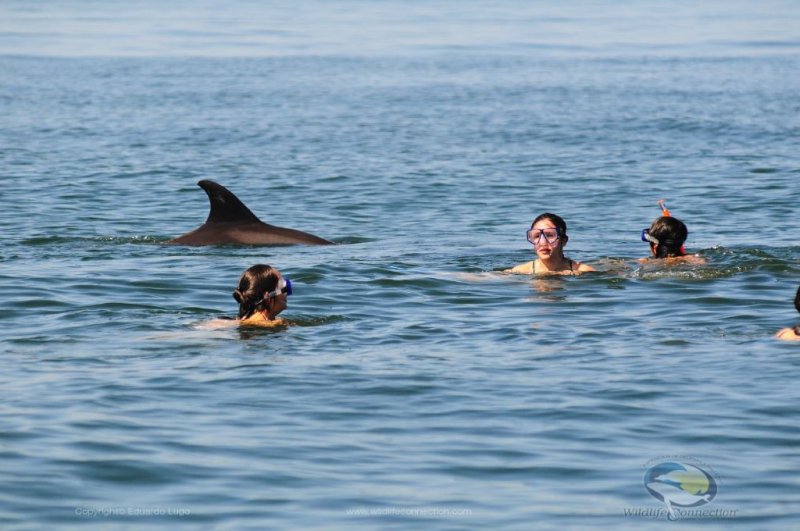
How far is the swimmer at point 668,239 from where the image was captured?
15.4m

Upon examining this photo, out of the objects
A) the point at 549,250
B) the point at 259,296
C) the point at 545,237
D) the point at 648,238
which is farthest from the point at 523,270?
the point at 259,296

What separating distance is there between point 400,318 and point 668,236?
3.61 meters

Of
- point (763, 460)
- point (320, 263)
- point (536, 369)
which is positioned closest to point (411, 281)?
point (320, 263)

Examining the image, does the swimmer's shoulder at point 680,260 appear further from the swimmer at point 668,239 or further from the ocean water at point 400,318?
the ocean water at point 400,318

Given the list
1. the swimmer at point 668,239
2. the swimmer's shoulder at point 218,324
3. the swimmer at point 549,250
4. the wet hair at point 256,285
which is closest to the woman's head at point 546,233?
the swimmer at point 549,250

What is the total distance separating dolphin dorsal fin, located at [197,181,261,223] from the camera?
17078 millimetres

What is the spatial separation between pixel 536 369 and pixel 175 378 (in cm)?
267

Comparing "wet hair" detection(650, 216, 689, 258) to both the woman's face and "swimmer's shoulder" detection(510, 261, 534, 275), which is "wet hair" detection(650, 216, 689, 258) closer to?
the woman's face

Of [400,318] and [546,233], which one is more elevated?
[546,233]

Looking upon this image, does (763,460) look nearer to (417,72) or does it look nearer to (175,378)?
(175,378)

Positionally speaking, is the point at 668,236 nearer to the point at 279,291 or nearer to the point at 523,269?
the point at 523,269

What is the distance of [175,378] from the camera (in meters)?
10.7

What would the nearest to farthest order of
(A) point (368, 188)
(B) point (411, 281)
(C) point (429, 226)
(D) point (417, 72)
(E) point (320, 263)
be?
(B) point (411, 281), (E) point (320, 263), (C) point (429, 226), (A) point (368, 188), (D) point (417, 72)

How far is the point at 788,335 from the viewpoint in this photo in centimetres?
1193
